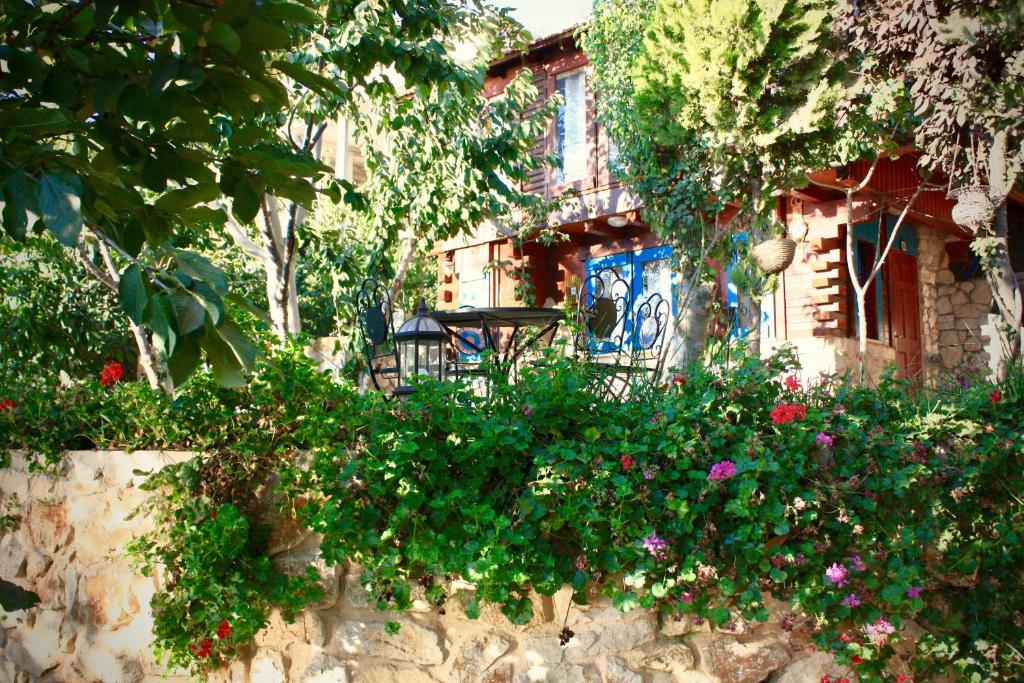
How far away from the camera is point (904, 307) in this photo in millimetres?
12172

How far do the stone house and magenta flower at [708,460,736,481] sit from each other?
7329mm

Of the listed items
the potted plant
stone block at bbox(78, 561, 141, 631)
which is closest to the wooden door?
the potted plant

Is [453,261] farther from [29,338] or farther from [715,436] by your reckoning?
[715,436]

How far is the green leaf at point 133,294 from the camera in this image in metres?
1.46

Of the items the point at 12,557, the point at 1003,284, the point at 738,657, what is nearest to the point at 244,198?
the point at 738,657

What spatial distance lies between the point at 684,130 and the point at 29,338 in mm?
7018

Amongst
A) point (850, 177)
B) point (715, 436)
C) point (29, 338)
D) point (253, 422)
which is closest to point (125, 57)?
point (253, 422)

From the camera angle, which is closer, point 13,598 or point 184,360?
point 184,360

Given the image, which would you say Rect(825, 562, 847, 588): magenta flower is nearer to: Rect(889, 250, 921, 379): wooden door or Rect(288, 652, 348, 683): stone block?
Rect(288, 652, 348, 683): stone block

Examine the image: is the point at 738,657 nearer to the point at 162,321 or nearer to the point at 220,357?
the point at 220,357

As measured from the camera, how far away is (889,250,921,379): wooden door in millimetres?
11953

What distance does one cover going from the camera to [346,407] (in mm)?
3328

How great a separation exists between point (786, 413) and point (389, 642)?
1.62 metres

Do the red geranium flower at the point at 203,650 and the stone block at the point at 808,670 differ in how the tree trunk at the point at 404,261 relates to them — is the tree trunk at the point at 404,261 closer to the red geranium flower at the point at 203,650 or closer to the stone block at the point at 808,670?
the red geranium flower at the point at 203,650
